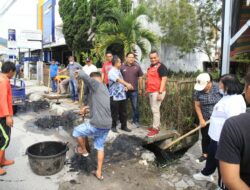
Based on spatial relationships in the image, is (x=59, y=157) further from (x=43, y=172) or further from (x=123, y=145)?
(x=123, y=145)

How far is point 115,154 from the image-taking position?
547 cm

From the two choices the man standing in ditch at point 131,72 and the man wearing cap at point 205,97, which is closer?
the man wearing cap at point 205,97

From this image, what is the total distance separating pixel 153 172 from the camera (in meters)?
4.89

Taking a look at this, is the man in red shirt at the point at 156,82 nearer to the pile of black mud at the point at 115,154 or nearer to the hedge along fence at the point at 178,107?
the pile of black mud at the point at 115,154

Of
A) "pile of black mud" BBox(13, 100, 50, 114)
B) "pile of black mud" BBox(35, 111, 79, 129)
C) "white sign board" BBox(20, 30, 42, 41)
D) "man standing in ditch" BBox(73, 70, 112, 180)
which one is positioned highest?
"white sign board" BBox(20, 30, 42, 41)

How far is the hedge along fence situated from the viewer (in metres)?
6.46

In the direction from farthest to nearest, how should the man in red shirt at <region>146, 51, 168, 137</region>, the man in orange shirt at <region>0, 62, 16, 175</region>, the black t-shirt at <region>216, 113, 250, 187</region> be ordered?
1. the man in red shirt at <region>146, 51, 168, 137</region>
2. the man in orange shirt at <region>0, 62, 16, 175</region>
3. the black t-shirt at <region>216, 113, 250, 187</region>

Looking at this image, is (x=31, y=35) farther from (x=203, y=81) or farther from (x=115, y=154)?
(x=203, y=81)

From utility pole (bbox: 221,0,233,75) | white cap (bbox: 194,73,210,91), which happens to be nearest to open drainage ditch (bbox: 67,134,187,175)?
white cap (bbox: 194,73,210,91)

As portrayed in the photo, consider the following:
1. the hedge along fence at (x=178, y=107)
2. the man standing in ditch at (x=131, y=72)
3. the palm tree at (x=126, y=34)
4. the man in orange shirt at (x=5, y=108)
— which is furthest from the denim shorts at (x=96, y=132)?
the palm tree at (x=126, y=34)

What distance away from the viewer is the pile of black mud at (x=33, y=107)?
33.5 feet

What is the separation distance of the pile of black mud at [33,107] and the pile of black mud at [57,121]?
1679mm

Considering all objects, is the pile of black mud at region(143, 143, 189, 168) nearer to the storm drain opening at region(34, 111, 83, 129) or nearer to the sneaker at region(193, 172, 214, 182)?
the sneaker at region(193, 172, 214, 182)

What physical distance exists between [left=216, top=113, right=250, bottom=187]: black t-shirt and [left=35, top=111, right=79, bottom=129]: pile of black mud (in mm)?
6669
